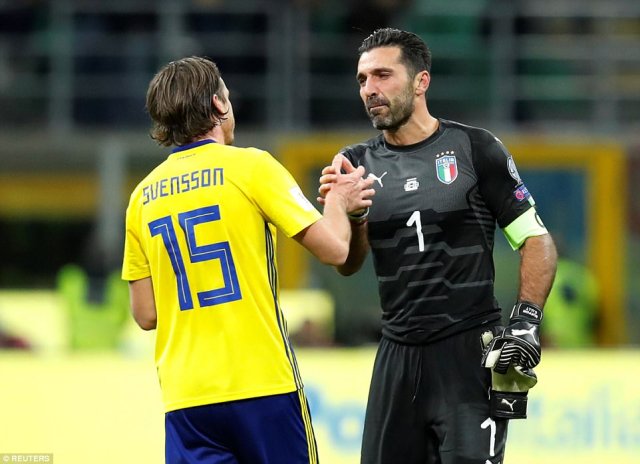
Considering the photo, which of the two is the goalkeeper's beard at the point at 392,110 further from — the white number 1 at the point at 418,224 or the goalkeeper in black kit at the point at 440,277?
the white number 1 at the point at 418,224

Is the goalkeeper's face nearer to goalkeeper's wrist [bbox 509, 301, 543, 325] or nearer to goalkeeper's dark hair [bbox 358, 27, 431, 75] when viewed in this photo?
goalkeeper's dark hair [bbox 358, 27, 431, 75]

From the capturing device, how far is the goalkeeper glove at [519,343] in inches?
196

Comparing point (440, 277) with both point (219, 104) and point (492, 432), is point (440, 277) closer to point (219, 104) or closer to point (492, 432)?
point (492, 432)

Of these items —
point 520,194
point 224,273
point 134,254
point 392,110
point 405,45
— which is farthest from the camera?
point 405,45

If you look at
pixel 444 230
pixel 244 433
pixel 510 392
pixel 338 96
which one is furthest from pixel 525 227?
pixel 338 96

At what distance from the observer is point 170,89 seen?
4570mm

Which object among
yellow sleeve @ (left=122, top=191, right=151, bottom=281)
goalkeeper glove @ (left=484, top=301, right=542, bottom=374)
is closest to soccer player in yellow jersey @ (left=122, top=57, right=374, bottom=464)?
yellow sleeve @ (left=122, top=191, right=151, bottom=281)

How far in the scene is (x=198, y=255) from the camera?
4492mm

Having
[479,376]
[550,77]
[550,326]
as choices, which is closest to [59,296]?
[550,326]

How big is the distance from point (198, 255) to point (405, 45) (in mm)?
1553

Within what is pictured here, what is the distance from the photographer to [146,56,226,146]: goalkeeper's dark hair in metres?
4.56

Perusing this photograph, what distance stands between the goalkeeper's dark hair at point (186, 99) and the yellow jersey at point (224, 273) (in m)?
0.10

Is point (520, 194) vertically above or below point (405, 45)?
below

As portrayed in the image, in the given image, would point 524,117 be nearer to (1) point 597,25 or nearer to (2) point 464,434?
(1) point 597,25
